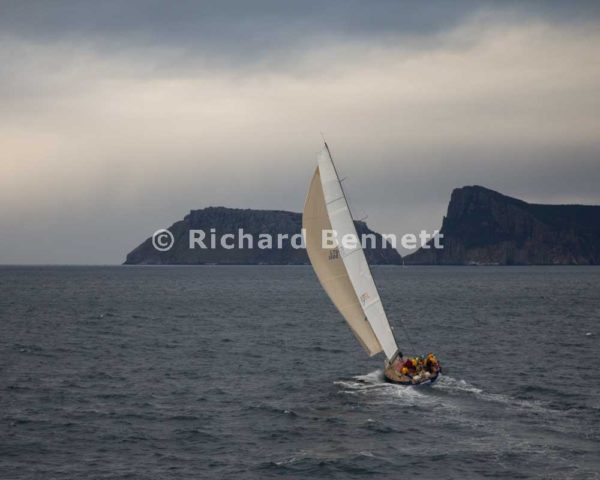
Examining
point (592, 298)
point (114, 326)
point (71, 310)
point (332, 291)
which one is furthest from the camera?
point (592, 298)

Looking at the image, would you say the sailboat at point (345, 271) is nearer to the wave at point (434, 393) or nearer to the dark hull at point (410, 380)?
the dark hull at point (410, 380)

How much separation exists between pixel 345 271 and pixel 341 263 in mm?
541

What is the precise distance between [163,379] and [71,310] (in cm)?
5940

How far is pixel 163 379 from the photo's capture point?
48.0 m

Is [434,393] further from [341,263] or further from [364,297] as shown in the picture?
→ [341,263]

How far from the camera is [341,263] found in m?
42.9

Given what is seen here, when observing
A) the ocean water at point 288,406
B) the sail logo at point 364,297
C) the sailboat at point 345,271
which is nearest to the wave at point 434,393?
the ocean water at point 288,406

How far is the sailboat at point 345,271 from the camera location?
138 feet

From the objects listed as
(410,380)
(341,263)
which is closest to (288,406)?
(410,380)

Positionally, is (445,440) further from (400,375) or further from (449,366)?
(449,366)

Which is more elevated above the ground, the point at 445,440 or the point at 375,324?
the point at 375,324

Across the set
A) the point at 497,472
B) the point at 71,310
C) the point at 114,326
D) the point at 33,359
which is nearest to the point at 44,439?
the point at 497,472

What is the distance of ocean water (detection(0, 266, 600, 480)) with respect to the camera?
30125 millimetres

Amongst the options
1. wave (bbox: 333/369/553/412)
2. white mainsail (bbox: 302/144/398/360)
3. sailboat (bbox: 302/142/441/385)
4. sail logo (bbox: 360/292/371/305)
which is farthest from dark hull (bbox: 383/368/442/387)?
sail logo (bbox: 360/292/371/305)
